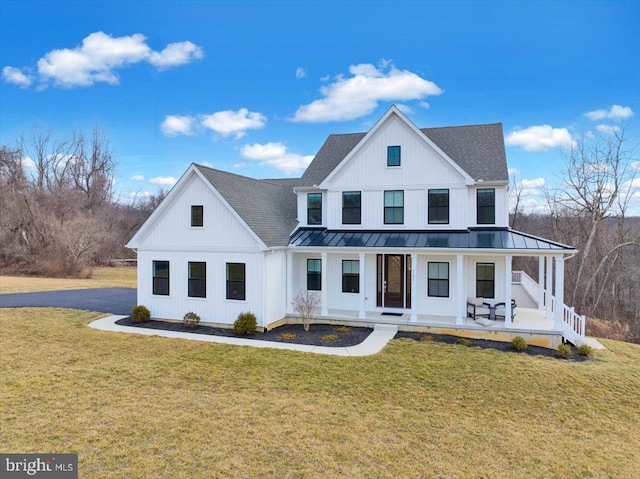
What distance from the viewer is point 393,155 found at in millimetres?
16875

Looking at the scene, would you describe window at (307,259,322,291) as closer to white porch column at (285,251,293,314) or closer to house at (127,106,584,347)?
house at (127,106,584,347)

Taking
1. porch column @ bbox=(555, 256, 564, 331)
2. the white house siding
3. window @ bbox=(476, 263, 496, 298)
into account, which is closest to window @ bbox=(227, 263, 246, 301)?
the white house siding

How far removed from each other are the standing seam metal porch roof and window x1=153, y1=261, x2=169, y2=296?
542 centimetres

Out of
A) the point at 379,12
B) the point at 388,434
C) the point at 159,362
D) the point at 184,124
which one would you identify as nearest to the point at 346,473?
the point at 388,434

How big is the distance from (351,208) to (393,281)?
3739mm

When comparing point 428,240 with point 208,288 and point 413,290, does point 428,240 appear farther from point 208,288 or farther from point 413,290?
point 208,288

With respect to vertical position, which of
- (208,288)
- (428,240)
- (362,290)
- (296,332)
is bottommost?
(296,332)

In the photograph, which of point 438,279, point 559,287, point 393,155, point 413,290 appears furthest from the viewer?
point 393,155

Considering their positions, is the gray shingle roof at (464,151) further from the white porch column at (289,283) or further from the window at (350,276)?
the window at (350,276)

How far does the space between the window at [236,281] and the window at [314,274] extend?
11.1 ft

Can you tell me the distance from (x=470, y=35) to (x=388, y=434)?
21.1m

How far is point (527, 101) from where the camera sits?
26.2 meters

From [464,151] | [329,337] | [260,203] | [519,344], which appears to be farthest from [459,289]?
[260,203]

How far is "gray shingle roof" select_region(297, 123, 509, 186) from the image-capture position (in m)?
16.6
